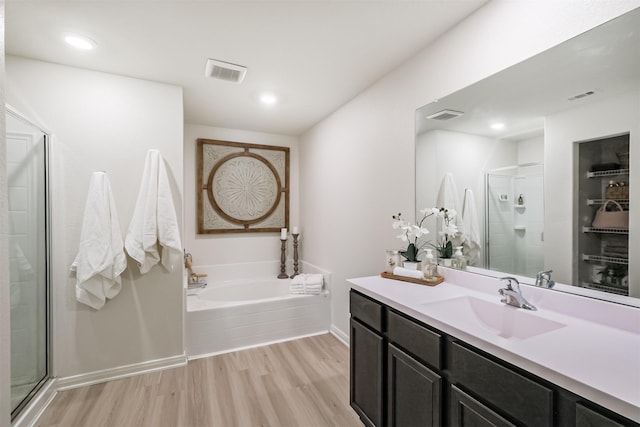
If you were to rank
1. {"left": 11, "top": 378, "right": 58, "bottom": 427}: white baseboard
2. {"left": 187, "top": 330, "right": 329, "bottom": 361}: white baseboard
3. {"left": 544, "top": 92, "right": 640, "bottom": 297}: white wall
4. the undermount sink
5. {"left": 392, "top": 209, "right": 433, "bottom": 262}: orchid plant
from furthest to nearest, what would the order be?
{"left": 187, "top": 330, "right": 329, "bottom": 361}: white baseboard
{"left": 392, "top": 209, "right": 433, "bottom": 262}: orchid plant
{"left": 11, "top": 378, "right": 58, "bottom": 427}: white baseboard
the undermount sink
{"left": 544, "top": 92, "right": 640, "bottom": 297}: white wall

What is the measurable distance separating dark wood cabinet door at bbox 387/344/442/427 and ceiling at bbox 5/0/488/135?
70.0 inches

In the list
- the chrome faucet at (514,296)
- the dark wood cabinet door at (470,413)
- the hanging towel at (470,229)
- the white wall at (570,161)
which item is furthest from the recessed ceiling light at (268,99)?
the dark wood cabinet door at (470,413)

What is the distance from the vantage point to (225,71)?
223cm

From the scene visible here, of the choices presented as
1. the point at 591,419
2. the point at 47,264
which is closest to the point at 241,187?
the point at 47,264

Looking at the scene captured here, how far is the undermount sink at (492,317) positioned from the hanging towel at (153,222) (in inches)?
77.0

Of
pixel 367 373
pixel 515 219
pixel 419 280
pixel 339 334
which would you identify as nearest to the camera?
pixel 515 219

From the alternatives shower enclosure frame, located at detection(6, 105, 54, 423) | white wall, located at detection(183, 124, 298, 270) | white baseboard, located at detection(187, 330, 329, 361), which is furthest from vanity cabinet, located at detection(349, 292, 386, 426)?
white wall, located at detection(183, 124, 298, 270)

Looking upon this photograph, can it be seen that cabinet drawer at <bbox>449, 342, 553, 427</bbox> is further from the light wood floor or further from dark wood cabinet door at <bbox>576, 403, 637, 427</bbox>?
the light wood floor

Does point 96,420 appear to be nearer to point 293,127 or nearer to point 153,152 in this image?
point 153,152

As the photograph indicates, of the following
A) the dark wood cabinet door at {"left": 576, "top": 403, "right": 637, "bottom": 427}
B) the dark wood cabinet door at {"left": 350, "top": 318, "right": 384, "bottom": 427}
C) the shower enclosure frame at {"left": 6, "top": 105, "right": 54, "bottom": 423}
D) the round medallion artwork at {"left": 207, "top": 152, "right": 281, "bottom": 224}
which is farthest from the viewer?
the round medallion artwork at {"left": 207, "top": 152, "right": 281, "bottom": 224}

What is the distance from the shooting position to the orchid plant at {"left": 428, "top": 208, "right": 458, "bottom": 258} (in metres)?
1.80

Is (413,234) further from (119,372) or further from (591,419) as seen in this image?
(119,372)

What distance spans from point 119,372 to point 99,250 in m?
1.01

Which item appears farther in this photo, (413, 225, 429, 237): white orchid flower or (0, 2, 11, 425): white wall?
(413, 225, 429, 237): white orchid flower
